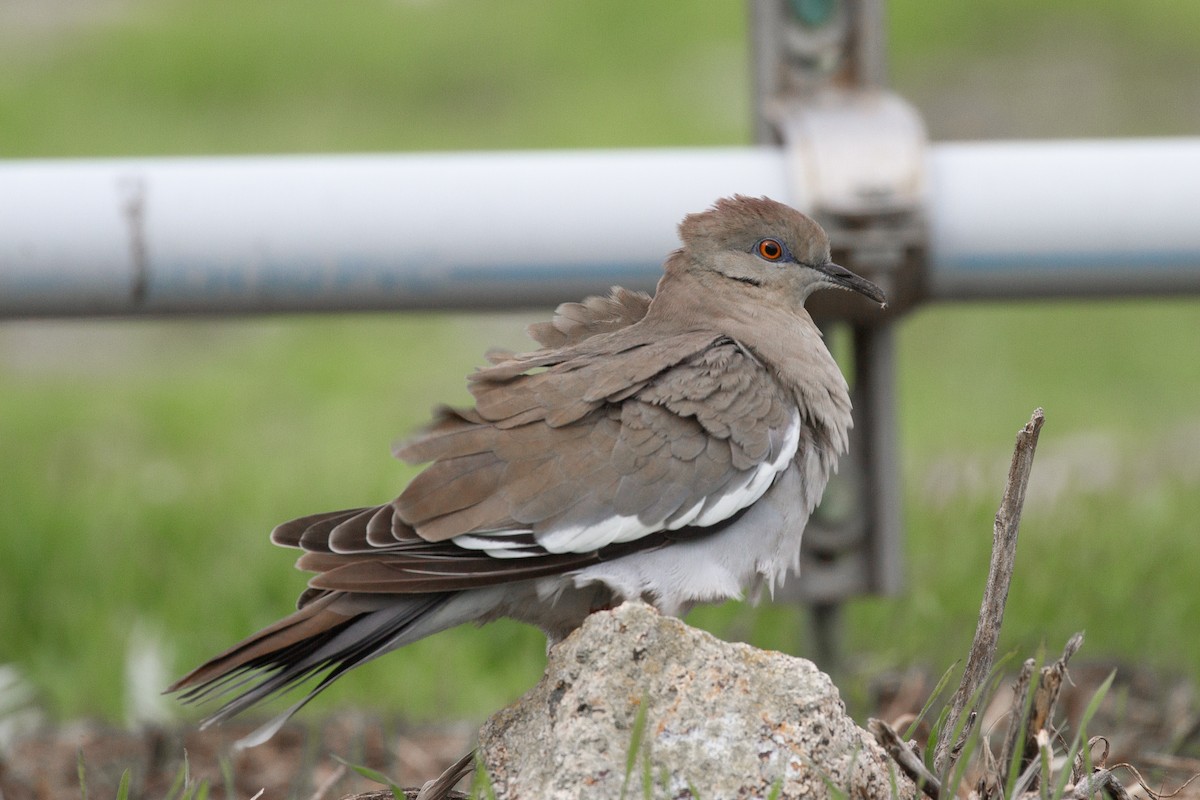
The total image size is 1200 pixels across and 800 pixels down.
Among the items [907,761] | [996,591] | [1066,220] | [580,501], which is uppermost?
[1066,220]

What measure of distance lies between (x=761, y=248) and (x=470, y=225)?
0.83 metres

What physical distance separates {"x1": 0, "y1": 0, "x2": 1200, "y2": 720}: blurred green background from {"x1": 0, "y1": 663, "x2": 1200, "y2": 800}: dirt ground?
194 mm

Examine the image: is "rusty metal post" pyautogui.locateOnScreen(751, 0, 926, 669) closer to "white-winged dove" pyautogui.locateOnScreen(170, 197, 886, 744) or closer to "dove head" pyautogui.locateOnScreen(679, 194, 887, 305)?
"dove head" pyautogui.locateOnScreen(679, 194, 887, 305)

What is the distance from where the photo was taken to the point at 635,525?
2.97 meters

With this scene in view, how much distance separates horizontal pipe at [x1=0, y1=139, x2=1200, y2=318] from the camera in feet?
12.7

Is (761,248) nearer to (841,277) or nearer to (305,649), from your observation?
(841,277)

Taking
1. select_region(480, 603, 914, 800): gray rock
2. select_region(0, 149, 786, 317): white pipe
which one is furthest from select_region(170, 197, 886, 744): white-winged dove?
select_region(0, 149, 786, 317): white pipe

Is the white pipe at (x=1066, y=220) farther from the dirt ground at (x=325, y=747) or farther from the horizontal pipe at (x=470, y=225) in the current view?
the dirt ground at (x=325, y=747)

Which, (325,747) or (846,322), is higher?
A: (846,322)

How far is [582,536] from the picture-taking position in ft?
9.66

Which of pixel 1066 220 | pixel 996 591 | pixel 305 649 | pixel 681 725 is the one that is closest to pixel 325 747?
pixel 305 649

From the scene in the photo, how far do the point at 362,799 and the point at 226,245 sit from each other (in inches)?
60.3

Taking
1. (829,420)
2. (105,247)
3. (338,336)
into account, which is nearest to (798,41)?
(829,420)

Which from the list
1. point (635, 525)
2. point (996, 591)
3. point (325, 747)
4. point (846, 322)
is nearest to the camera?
point (996, 591)
